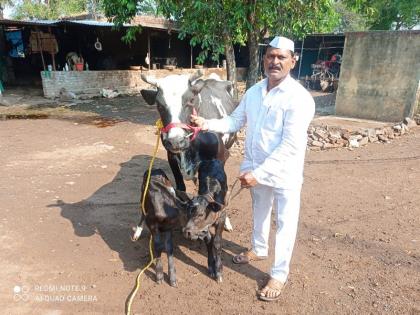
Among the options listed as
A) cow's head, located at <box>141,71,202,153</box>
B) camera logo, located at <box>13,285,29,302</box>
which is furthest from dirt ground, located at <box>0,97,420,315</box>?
cow's head, located at <box>141,71,202,153</box>

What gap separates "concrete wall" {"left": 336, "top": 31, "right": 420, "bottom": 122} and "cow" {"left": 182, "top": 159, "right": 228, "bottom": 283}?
787cm

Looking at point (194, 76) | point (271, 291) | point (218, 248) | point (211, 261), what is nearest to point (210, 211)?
point (218, 248)

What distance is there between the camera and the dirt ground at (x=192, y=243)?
9.77ft

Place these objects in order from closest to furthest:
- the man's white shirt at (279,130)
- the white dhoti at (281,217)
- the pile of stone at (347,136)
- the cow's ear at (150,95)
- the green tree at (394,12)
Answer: the man's white shirt at (279,130), the white dhoti at (281,217), the cow's ear at (150,95), the pile of stone at (347,136), the green tree at (394,12)

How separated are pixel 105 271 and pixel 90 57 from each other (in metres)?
16.0

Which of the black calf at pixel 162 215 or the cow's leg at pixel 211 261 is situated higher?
the black calf at pixel 162 215

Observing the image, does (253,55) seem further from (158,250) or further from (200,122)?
(158,250)

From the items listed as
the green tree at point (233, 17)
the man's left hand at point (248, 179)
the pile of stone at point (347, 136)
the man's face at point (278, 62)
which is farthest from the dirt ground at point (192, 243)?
the green tree at point (233, 17)

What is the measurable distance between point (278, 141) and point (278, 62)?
1.97ft

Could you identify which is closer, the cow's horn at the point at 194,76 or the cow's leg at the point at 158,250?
the cow's leg at the point at 158,250

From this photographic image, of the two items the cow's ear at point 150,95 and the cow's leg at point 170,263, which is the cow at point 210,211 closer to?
the cow's leg at point 170,263

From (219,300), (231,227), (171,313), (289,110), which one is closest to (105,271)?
(171,313)

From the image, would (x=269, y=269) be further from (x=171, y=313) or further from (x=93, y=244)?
(x=93, y=244)

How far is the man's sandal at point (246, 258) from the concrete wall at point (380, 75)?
7638 millimetres
